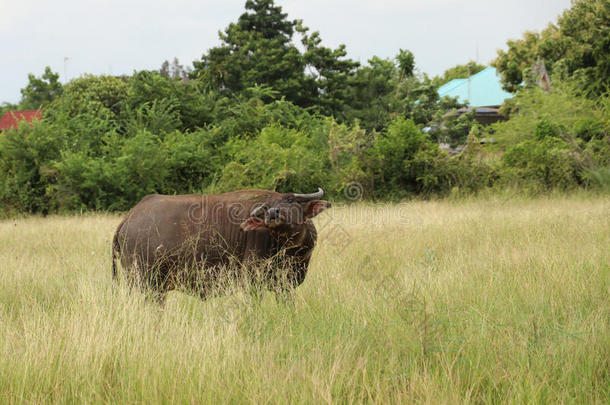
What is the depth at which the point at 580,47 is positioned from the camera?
2062 centimetres

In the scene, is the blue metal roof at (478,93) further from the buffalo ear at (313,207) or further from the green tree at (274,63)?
the buffalo ear at (313,207)

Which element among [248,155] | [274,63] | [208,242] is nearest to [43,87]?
[274,63]

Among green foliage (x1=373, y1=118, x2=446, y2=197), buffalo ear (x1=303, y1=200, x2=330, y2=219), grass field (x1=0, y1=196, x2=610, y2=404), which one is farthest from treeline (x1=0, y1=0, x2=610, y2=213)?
buffalo ear (x1=303, y1=200, x2=330, y2=219)

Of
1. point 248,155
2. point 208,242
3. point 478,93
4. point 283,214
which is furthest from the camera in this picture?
point 478,93

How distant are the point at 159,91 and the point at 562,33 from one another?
18856 mm

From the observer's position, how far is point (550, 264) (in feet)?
16.8

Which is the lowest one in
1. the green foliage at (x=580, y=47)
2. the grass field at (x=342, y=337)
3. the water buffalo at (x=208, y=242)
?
the grass field at (x=342, y=337)

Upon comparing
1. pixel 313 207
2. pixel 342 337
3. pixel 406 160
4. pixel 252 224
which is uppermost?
pixel 406 160

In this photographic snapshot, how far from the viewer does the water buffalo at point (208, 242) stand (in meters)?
4.74

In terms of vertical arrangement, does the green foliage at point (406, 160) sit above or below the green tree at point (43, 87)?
below

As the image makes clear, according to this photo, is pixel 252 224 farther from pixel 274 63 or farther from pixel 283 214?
pixel 274 63

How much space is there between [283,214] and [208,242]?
99 cm

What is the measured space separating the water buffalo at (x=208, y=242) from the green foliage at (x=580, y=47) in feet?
56.2

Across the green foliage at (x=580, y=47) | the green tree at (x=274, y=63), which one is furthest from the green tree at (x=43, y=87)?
the green foliage at (x=580, y=47)
